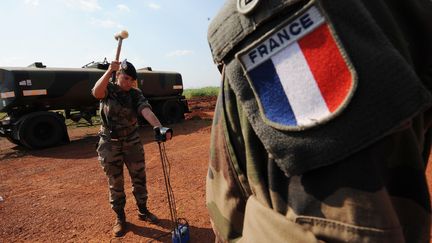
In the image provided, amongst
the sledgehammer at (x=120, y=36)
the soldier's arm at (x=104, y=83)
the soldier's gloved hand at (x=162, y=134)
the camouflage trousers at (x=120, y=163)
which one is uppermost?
the sledgehammer at (x=120, y=36)

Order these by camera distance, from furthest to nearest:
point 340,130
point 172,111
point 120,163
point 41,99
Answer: point 172,111 < point 41,99 < point 120,163 < point 340,130

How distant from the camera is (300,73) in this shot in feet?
1.73

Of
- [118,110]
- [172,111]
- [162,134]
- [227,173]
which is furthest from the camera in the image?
[172,111]

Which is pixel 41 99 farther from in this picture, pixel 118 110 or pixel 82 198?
pixel 118 110

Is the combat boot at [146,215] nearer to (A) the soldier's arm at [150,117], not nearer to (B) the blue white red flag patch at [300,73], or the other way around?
(A) the soldier's arm at [150,117]

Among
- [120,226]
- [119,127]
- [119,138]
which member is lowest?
[120,226]

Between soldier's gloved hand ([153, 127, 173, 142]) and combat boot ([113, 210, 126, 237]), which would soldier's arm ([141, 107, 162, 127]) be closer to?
soldier's gloved hand ([153, 127, 173, 142])

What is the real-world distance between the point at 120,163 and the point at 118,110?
64cm

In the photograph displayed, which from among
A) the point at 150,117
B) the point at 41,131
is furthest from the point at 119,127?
the point at 41,131

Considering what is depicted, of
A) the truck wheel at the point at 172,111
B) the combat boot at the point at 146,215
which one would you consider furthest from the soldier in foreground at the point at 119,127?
the truck wheel at the point at 172,111

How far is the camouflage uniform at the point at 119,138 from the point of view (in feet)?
12.1

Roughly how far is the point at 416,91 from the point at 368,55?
0.28 feet

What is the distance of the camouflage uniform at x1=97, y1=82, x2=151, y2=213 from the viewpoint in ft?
12.1

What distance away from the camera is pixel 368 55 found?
0.48 m
